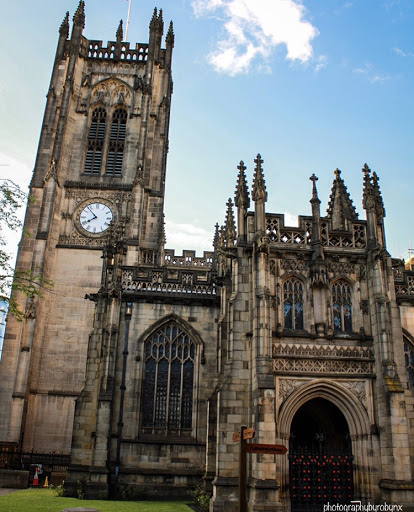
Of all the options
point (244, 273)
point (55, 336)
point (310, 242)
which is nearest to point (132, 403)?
point (244, 273)

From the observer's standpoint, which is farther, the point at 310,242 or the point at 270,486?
the point at 310,242

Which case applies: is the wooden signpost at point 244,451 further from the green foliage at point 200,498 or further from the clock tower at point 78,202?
the clock tower at point 78,202

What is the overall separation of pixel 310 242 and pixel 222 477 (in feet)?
28.8

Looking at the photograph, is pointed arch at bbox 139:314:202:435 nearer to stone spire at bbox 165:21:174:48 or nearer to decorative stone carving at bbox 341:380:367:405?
decorative stone carving at bbox 341:380:367:405

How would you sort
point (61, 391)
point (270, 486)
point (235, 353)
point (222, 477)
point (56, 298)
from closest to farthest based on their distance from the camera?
point (270, 486), point (222, 477), point (235, 353), point (61, 391), point (56, 298)

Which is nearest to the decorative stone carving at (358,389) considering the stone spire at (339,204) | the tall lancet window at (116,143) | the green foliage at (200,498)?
the green foliage at (200,498)

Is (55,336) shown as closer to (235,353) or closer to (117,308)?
(117,308)

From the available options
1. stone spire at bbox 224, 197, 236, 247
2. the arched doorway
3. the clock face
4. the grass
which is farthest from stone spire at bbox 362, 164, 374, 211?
the clock face

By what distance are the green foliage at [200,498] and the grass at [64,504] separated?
465mm

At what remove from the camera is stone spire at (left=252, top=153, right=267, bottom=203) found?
61.7 feet

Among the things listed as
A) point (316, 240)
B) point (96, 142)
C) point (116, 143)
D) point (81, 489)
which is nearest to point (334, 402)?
point (316, 240)

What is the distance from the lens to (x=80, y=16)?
42562mm

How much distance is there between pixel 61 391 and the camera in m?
30.3

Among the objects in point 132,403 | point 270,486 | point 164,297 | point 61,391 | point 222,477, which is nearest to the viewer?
point 270,486
